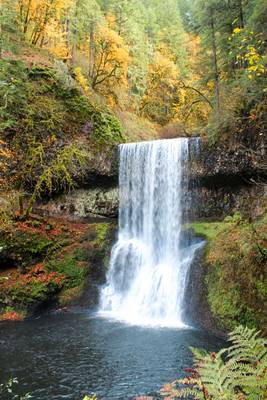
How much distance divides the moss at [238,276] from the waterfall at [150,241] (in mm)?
1539

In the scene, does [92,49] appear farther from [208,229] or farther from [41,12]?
[208,229]

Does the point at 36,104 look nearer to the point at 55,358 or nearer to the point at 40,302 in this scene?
the point at 40,302

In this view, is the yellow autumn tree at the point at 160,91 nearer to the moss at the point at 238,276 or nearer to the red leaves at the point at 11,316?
the moss at the point at 238,276


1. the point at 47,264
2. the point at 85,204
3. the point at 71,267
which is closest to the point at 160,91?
the point at 85,204

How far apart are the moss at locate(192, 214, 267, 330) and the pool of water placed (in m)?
0.86

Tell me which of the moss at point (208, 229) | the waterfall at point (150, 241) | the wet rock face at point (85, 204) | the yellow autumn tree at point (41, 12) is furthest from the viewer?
the yellow autumn tree at point (41, 12)

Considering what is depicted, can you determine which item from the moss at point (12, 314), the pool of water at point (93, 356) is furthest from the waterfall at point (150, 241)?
the moss at point (12, 314)

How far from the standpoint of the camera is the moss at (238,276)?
8.34 meters

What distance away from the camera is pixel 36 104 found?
55.2 feet

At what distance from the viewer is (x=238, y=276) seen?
9.15 meters

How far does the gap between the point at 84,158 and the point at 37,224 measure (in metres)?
4.16

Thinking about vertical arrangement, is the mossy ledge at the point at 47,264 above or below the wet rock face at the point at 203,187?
below

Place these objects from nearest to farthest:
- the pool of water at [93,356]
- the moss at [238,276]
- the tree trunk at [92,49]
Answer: the pool of water at [93,356] → the moss at [238,276] → the tree trunk at [92,49]

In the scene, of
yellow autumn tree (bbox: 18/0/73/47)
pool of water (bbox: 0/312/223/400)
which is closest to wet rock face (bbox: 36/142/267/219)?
pool of water (bbox: 0/312/223/400)
